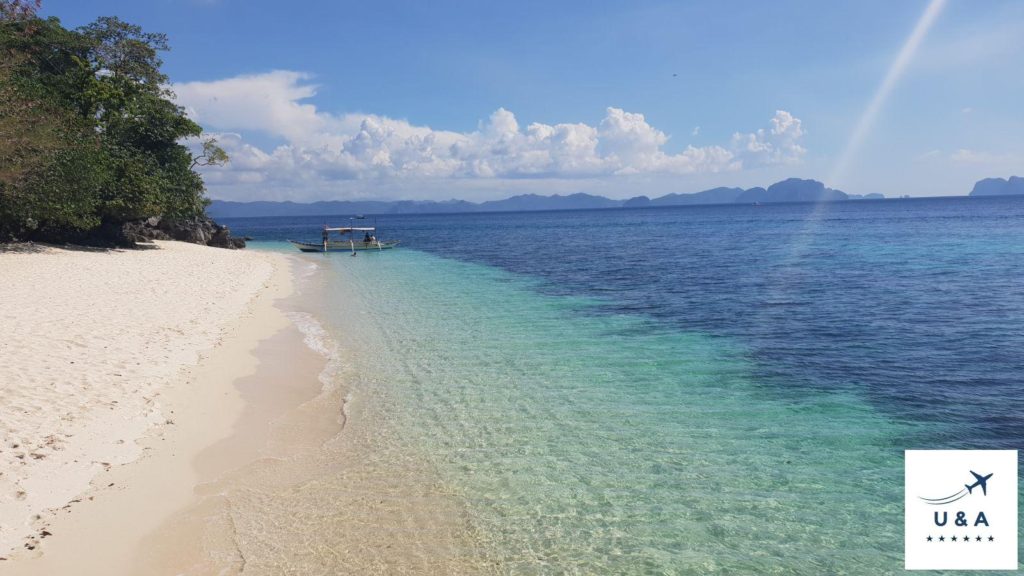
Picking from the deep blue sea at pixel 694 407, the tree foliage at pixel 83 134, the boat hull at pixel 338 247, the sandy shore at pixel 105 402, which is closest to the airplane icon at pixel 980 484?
the deep blue sea at pixel 694 407

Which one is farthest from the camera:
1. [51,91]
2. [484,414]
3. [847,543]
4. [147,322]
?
[51,91]

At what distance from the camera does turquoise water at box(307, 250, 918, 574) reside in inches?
271

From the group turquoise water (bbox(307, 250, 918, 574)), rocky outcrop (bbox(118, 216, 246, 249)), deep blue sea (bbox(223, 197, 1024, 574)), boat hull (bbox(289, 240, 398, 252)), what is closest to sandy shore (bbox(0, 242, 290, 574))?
deep blue sea (bbox(223, 197, 1024, 574))

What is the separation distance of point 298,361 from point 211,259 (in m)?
26.6

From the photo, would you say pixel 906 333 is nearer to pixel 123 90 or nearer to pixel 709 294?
pixel 709 294

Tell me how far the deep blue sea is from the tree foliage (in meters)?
16.1

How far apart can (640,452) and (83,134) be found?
3900 cm

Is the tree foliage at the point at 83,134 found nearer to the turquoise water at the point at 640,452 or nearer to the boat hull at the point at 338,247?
the boat hull at the point at 338,247

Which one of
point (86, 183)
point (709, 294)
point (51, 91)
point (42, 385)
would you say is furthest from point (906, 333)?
point (51, 91)

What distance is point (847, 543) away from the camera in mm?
6953

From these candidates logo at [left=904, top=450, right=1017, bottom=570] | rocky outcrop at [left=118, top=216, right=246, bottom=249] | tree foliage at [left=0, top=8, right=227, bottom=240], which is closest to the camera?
logo at [left=904, top=450, right=1017, bottom=570]

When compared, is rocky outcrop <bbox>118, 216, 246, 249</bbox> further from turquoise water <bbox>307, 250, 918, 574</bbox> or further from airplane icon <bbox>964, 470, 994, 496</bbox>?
airplane icon <bbox>964, 470, 994, 496</bbox>

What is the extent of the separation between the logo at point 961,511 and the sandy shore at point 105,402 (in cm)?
946

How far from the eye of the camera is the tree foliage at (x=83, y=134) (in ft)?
89.5
